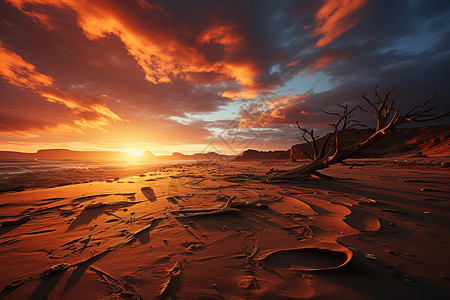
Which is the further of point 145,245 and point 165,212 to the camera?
point 165,212

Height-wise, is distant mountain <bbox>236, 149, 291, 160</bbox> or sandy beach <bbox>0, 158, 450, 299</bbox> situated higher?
distant mountain <bbox>236, 149, 291, 160</bbox>

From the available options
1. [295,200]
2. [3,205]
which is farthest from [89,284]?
[3,205]

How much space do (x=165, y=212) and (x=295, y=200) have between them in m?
3.23

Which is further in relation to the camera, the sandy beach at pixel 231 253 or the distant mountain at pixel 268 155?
the distant mountain at pixel 268 155

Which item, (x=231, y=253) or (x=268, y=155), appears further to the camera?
(x=268, y=155)

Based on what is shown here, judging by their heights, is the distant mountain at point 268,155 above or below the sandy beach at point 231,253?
above

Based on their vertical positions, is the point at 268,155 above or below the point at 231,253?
above

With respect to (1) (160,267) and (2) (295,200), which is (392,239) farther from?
(1) (160,267)

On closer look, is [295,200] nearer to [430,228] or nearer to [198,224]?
[430,228]

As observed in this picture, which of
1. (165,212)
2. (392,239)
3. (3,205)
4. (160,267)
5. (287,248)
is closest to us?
(160,267)

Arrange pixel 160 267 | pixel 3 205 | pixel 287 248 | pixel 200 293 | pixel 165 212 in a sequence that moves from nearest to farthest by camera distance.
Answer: pixel 200 293 → pixel 160 267 → pixel 287 248 → pixel 165 212 → pixel 3 205

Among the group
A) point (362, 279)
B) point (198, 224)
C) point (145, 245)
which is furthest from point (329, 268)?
point (145, 245)

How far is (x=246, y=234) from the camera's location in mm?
2367

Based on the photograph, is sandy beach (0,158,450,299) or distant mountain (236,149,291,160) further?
distant mountain (236,149,291,160)
